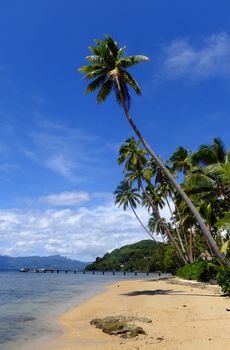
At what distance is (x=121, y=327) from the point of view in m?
11.2

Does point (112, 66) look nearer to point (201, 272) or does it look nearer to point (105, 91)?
point (105, 91)

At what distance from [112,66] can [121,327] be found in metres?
17.8

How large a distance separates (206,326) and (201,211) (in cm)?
2346

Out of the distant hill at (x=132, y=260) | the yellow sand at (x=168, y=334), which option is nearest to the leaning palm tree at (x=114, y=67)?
the yellow sand at (x=168, y=334)

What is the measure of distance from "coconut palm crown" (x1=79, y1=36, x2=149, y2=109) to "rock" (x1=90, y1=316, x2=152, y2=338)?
15230mm

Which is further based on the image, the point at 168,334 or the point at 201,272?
the point at 201,272

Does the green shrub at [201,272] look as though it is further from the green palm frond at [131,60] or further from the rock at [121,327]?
the rock at [121,327]

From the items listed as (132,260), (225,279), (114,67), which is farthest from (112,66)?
(132,260)

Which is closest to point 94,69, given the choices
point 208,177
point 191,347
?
point 208,177

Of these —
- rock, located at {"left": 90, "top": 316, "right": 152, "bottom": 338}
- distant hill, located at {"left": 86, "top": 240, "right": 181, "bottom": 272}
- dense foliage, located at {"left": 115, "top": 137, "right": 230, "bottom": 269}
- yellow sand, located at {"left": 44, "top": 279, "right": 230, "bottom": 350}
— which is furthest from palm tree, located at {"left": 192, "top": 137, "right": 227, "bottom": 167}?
distant hill, located at {"left": 86, "top": 240, "right": 181, "bottom": 272}

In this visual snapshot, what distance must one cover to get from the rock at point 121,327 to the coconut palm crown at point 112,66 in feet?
50.0

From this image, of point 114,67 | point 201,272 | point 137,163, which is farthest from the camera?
point 137,163

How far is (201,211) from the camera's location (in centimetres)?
3409

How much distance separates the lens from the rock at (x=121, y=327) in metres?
10.6
